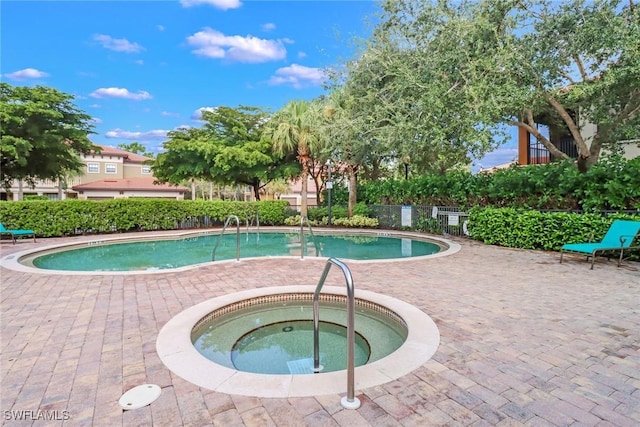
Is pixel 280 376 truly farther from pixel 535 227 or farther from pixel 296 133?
pixel 296 133

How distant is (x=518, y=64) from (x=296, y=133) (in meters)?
10.9

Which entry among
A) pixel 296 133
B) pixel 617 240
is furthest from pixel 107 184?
pixel 617 240

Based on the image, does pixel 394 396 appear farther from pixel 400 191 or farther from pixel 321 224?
pixel 321 224

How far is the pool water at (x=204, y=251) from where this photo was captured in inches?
345

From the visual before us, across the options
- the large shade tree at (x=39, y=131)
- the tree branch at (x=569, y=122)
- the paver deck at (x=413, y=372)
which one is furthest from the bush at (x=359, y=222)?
the large shade tree at (x=39, y=131)

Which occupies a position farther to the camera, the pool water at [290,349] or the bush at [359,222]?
the bush at [359,222]

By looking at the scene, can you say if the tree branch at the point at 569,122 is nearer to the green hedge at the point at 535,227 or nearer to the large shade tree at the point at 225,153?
the green hedge at the point at 535,227

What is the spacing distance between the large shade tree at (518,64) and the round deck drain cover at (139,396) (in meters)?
8.27

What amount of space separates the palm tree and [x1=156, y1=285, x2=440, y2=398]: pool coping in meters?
13.9

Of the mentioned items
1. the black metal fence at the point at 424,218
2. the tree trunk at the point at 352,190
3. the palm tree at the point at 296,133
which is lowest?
Answer: the black metal fence at the point at 424,218

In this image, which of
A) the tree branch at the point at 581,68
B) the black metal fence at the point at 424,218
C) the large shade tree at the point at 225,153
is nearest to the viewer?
the tree branch at the point at 581,68

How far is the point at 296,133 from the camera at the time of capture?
1747cm

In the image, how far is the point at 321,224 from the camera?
56.3 ft

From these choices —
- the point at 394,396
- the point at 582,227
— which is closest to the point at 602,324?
the point at 394,396
